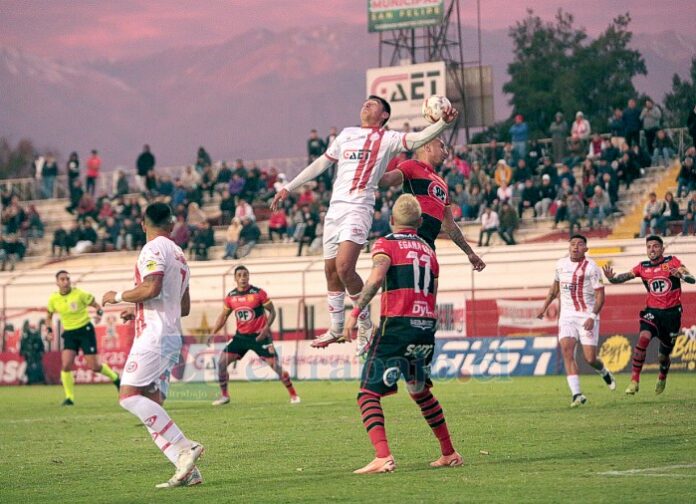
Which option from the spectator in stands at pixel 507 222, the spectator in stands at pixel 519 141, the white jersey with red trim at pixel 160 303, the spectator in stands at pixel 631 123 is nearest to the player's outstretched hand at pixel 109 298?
the white jersey with red trim at pixel 160 303

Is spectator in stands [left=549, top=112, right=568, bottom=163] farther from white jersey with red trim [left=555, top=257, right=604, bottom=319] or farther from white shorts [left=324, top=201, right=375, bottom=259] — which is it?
white shorts [left=324, top=201, right=375, bottom=259]

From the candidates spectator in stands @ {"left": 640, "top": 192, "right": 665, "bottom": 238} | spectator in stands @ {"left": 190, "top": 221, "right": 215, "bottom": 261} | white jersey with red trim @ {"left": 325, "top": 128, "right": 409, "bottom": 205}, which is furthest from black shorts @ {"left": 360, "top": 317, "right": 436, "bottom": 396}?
spectator in stands @ {"left": 190, "top": 221, "right": 215, "bottom": 261}

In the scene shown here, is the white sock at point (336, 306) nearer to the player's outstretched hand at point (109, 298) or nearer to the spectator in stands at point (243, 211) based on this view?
the player's outstretched hand at point (109, 298)

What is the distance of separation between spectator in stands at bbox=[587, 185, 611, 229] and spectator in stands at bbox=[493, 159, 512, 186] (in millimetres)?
3203

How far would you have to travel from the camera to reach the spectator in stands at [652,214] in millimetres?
31297

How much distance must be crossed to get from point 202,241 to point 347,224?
1081 inches

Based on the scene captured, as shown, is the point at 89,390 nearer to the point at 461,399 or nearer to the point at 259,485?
the point at 461,399

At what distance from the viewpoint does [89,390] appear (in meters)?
30.0

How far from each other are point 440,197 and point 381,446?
3218 mm

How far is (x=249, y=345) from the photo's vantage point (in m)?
21.8

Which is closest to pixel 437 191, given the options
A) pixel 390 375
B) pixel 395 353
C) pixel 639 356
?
pixel 395 353

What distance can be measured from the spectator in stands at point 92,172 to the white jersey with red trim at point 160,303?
3837 centimetres

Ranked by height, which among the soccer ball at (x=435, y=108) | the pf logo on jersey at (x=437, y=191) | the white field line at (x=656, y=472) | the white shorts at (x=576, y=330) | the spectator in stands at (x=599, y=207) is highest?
the soccer ball at (x=435, y=108)

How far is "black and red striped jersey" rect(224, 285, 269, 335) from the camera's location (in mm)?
21859
